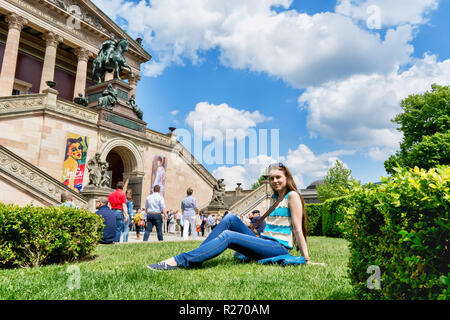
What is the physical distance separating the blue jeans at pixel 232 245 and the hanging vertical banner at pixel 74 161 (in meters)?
17.6

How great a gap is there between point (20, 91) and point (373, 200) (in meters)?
32.8

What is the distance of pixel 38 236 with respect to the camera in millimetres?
5133

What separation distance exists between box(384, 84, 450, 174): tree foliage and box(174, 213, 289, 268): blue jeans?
2262 cm

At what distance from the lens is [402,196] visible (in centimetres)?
213

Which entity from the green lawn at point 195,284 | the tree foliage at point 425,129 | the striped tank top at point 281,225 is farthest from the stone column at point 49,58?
the tree foliage at point 425,129

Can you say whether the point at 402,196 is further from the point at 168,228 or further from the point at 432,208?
the point at 168,228

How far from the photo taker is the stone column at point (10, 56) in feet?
75.9

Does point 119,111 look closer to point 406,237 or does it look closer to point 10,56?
point 10,56

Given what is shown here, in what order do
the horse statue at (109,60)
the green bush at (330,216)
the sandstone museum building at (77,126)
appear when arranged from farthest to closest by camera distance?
the horse statue at (109,60)
the green bush at (330,216)
the sandstone museum building at (77,126)

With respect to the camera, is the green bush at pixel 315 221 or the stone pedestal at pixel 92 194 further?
the green bush at pixel 315 221

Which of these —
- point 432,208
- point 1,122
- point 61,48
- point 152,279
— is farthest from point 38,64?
point 432,208

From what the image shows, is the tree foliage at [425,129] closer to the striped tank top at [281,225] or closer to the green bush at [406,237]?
the striped tank top at [281,225]

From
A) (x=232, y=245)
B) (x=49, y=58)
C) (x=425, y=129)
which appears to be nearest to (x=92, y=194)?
(x=232, y=245)

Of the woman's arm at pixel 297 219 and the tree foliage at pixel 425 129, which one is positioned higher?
the tree foliage at pixel 425 129
